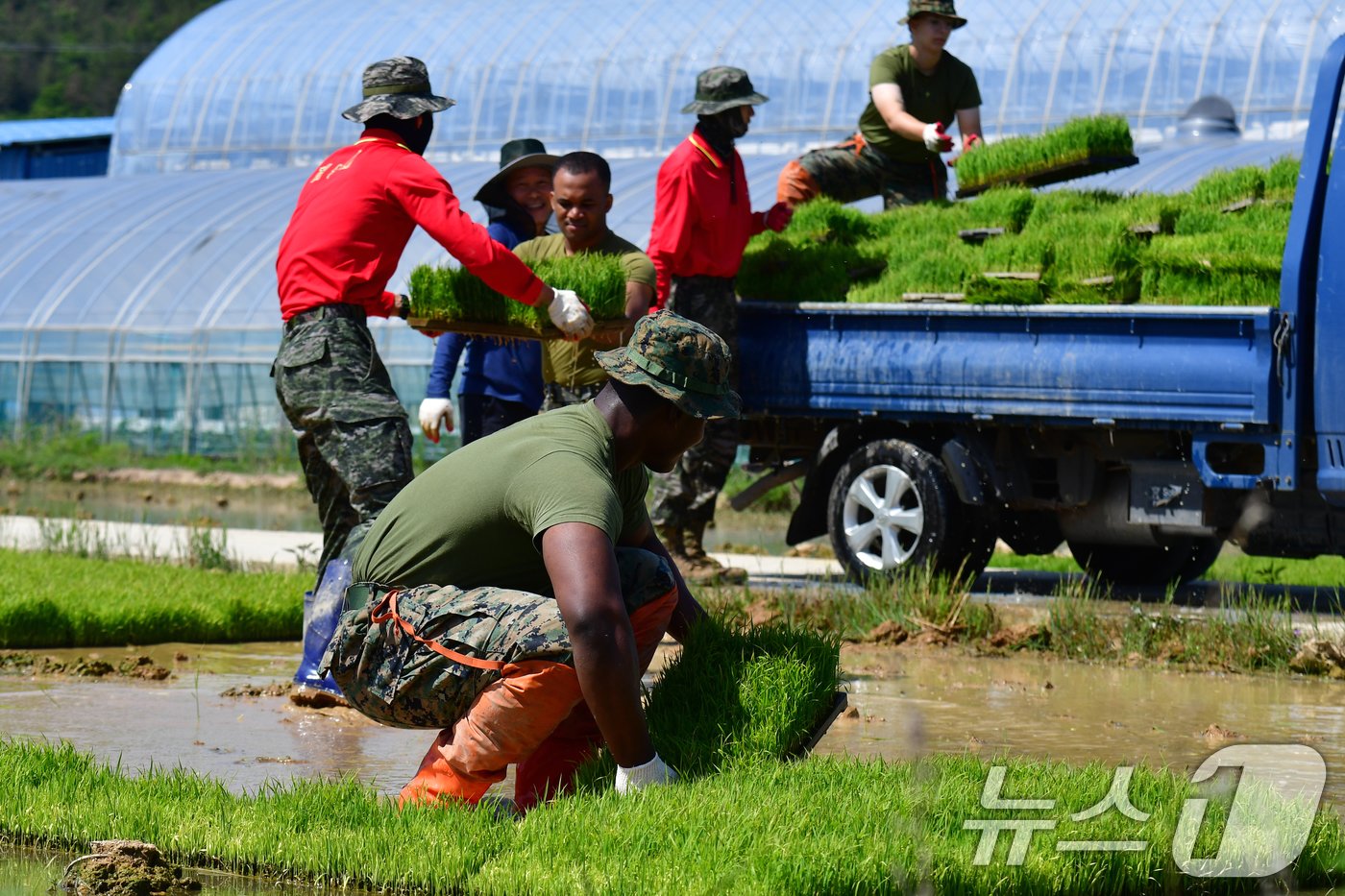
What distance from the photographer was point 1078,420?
847cm

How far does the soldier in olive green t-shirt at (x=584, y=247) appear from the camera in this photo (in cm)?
764

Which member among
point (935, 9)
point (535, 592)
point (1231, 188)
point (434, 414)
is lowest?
point (535, 592)

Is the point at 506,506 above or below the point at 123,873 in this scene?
above

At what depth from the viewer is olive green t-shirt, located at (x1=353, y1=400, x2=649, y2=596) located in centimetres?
404

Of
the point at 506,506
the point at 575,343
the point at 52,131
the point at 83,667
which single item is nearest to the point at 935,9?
the point at 575,343

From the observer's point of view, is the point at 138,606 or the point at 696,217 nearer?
the point at 138,606

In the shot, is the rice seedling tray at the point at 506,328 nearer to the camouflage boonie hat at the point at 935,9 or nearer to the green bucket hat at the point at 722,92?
the green bucket hat at the point at 722,92

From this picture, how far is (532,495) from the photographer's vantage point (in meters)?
4.08

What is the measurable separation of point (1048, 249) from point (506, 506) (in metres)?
5.06

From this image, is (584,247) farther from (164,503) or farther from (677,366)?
(164,503)

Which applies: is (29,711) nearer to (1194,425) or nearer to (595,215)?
(595,215)

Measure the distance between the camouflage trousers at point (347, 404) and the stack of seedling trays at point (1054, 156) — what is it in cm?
438

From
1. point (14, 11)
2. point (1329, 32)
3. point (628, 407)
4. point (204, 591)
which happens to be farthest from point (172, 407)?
point (14, 11)

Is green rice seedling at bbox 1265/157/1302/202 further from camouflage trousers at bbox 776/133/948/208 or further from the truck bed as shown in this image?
camouflage trousers at bbox 776/133/948/208
